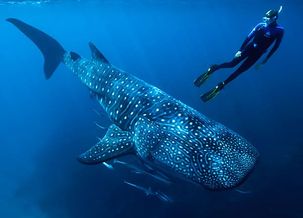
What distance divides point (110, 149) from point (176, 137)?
1.47 metres

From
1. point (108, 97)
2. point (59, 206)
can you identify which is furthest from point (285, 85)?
point (108, 97)

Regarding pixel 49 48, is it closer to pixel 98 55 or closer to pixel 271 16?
pixel 98 55

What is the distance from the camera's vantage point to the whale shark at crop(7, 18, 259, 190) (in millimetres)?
4918

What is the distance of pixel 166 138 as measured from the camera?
18.5ft

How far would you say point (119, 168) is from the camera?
554 inches

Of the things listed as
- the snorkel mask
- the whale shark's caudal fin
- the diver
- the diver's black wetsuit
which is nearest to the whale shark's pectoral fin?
the diver

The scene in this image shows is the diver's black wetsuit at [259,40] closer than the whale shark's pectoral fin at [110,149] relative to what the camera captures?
No

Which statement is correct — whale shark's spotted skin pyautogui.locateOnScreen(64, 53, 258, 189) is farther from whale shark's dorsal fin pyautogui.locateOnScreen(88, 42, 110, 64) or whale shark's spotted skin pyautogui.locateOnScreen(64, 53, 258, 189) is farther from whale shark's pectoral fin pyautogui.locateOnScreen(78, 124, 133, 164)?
whale shark's dorsal fin pyautogui.locateOnScreen(88, 42, 110, 64)

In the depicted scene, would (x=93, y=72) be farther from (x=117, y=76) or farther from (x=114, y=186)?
(x=114, y=186)

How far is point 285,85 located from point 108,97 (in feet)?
74.1

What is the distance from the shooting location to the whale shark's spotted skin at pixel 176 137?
4887 millimetres

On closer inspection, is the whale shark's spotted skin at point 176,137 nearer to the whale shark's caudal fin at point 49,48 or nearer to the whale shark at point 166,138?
the whale shark at point 166,138

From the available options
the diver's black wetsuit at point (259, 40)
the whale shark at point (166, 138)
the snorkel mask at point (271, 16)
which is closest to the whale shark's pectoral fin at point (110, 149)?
the whale shark at point (166, 138)

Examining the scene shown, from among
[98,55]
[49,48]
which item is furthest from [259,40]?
[49,48]
